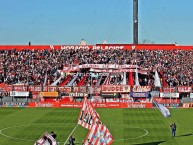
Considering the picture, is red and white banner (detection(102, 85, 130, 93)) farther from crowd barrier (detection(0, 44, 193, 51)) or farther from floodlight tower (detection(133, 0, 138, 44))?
→ floodlight tower (detection(133, 0, 138, 44))

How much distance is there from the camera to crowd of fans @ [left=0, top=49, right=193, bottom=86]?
81.6 m

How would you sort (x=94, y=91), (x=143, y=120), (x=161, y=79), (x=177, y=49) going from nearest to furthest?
(x=143, y=120) < (x=94, y=91) < (x=161, y=79) < (x=177, y=49)

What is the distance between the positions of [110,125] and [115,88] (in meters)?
27.7

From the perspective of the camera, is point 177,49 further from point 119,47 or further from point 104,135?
point 104,135

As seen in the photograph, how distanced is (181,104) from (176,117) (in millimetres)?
14983

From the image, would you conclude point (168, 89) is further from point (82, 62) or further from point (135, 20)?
point (135, 20)

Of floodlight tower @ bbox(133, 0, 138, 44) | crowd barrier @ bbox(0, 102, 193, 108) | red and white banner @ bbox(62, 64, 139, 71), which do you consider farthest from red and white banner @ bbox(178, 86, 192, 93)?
floodlight tower @ bbox(133, 0, 138, 44)

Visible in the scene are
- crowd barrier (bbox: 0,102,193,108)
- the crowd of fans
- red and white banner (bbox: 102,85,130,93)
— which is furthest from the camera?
the crowd of fans

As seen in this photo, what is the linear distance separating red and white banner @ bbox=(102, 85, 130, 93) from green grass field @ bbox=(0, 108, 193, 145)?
11013 mm

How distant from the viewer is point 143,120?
51281mm

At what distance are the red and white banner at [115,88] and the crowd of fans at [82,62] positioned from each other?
6950 mm

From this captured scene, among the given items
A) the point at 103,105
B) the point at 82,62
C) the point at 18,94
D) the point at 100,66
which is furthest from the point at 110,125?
the point at 82,62

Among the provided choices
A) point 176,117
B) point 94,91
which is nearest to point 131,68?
point 94,91

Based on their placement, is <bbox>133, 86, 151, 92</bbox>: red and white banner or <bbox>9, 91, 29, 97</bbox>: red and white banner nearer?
<bbox>133, 86, 151, 92</bbox>: red and white banner
